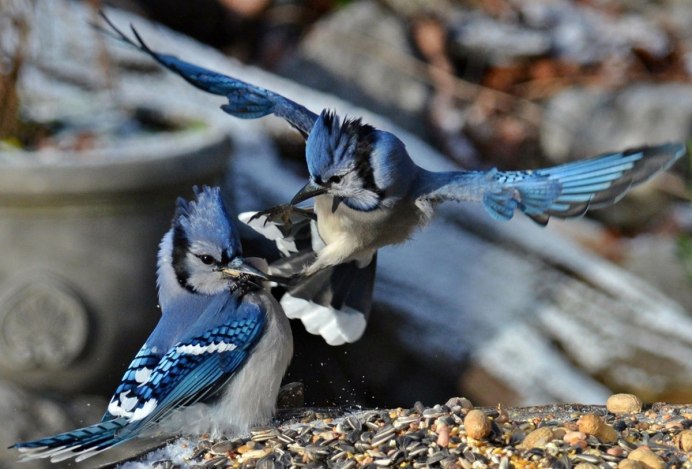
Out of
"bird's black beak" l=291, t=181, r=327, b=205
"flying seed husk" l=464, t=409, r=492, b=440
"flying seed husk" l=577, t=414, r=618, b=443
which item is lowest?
"flying seed husk" l=464, t=409, r=492, b=440

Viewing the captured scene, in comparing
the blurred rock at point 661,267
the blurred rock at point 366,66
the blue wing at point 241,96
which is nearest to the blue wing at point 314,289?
the blue wing at point 241,96

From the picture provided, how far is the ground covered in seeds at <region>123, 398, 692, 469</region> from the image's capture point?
147 cm

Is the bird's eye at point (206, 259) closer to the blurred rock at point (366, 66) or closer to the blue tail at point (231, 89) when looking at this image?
the blue tail at point (231, 89)

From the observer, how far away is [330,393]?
2.31 metres

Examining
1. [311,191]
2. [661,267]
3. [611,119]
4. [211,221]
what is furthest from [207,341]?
[611,119]

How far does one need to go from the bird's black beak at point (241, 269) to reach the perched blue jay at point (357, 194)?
0.20 metres

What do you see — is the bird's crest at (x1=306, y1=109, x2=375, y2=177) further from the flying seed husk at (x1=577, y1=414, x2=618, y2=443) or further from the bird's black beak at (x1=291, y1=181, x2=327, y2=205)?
the flying seed husk at (x1=577, y1=414, x2=618, y2=443)

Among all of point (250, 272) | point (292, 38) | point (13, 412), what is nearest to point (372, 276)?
point (250, 272)

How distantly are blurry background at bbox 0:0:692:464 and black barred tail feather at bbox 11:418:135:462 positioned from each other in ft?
2.26

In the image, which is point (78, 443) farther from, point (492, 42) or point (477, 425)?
point (492, 42)

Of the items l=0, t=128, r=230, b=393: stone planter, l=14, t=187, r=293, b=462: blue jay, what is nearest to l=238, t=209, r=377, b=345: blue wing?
l=14, t=187, r=293, b=462: blue jay

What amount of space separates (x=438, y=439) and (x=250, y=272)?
35cm

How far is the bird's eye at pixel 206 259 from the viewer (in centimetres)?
159

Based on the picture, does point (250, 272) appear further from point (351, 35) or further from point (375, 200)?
point (351, 35)
